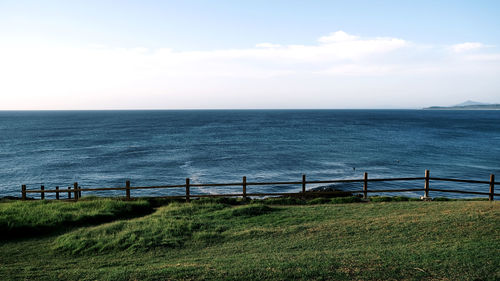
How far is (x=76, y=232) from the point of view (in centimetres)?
1308

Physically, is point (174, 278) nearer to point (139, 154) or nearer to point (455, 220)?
point (455, 220)

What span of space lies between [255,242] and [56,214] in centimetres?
890

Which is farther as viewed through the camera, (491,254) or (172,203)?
(172,203)

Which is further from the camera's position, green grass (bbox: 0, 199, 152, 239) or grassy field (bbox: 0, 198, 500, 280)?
green grass (bbox: 0, 199, 152, 239)

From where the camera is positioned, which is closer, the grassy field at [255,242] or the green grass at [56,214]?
the grassy field at [255,242]

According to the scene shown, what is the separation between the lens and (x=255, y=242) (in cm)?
1144

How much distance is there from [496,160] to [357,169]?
2147cm

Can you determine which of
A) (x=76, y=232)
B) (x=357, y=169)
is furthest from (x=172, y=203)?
(x=357, y=169)

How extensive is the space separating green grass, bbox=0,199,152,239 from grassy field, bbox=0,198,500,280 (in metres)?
0.05

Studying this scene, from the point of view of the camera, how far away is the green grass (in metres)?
13.5

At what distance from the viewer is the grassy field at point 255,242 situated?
8570 mm

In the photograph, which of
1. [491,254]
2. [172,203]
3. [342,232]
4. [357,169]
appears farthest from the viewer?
[357,169]

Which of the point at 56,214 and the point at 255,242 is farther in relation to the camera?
the point at 56,214

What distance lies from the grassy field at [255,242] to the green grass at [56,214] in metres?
0.05
